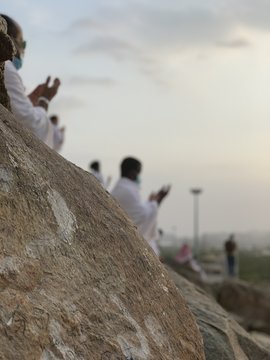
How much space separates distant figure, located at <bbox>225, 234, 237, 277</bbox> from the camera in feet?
78.0

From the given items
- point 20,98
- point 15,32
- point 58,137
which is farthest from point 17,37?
point 58,137

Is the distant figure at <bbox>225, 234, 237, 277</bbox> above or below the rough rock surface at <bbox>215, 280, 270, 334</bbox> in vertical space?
above

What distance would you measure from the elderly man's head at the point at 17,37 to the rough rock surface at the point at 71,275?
1.60 metres

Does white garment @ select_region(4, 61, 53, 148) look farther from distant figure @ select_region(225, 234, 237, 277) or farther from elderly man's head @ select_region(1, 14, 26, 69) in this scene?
distant figure @ select_region(225, 234, 237, 277)

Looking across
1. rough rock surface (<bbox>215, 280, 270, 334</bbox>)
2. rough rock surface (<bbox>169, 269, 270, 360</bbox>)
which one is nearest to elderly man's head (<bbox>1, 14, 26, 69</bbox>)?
rough rock surface (<bbox>169, 269, 270, 360</bbox>)

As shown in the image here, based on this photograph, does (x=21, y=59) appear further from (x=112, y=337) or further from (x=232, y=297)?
(x=232, y=297)

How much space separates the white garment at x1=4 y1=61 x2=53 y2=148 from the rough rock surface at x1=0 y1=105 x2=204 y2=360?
147 centimetres

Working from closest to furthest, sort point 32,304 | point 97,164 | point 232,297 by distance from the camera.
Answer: point 32,304 < point 97,164 < point 232,297

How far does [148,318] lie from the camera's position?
3.38m

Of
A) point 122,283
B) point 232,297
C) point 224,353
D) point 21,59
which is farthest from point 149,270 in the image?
point 232,297

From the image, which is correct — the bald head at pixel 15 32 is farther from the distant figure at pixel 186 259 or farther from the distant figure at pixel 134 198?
the distant figure at pixel 186 259

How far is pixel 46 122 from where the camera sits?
5648mm

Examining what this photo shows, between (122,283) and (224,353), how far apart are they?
61.3 inches

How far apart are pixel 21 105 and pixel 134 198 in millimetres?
2640
